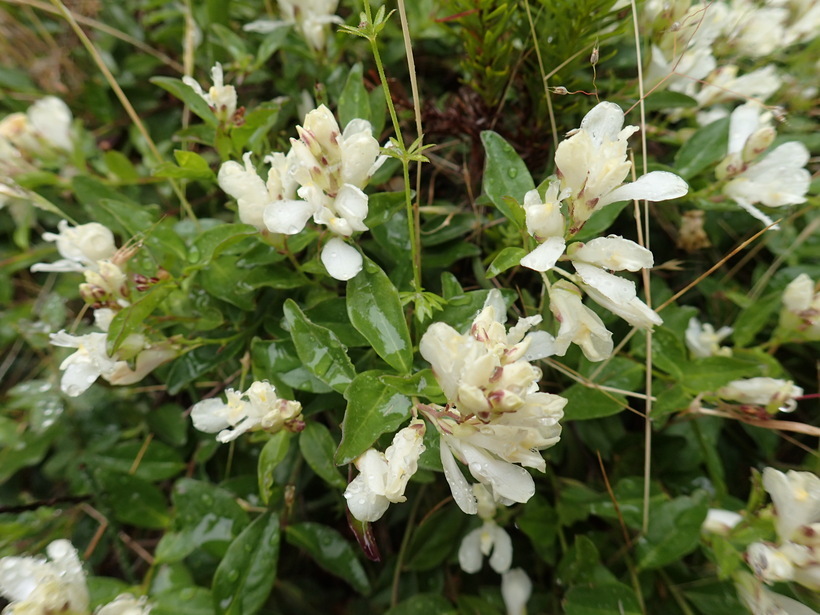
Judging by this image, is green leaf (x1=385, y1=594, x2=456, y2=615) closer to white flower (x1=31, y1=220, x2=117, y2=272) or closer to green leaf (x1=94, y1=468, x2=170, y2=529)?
green leaf (x1=94, y1=468, x2=170, y2=529)

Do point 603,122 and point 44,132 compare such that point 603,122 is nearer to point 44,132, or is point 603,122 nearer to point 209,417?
point 209,417

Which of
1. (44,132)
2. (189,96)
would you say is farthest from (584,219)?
(44,132)

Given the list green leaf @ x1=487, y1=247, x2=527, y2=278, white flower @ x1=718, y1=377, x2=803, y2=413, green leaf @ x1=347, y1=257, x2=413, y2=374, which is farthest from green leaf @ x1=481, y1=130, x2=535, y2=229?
white flower @ x1=718, y1=377, x2=803, y2=413

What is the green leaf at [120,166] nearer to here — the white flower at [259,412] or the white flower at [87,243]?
the white flower at [87,243]

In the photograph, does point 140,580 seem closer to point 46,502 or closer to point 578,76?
point 46,502

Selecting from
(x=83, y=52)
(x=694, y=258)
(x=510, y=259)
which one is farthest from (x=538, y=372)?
(x=83, y=52)

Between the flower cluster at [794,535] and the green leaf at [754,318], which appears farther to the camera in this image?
the green leaf at [754,318]

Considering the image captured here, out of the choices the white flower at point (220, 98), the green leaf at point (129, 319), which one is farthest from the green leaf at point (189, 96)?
the green leaf at point (129, 319)
